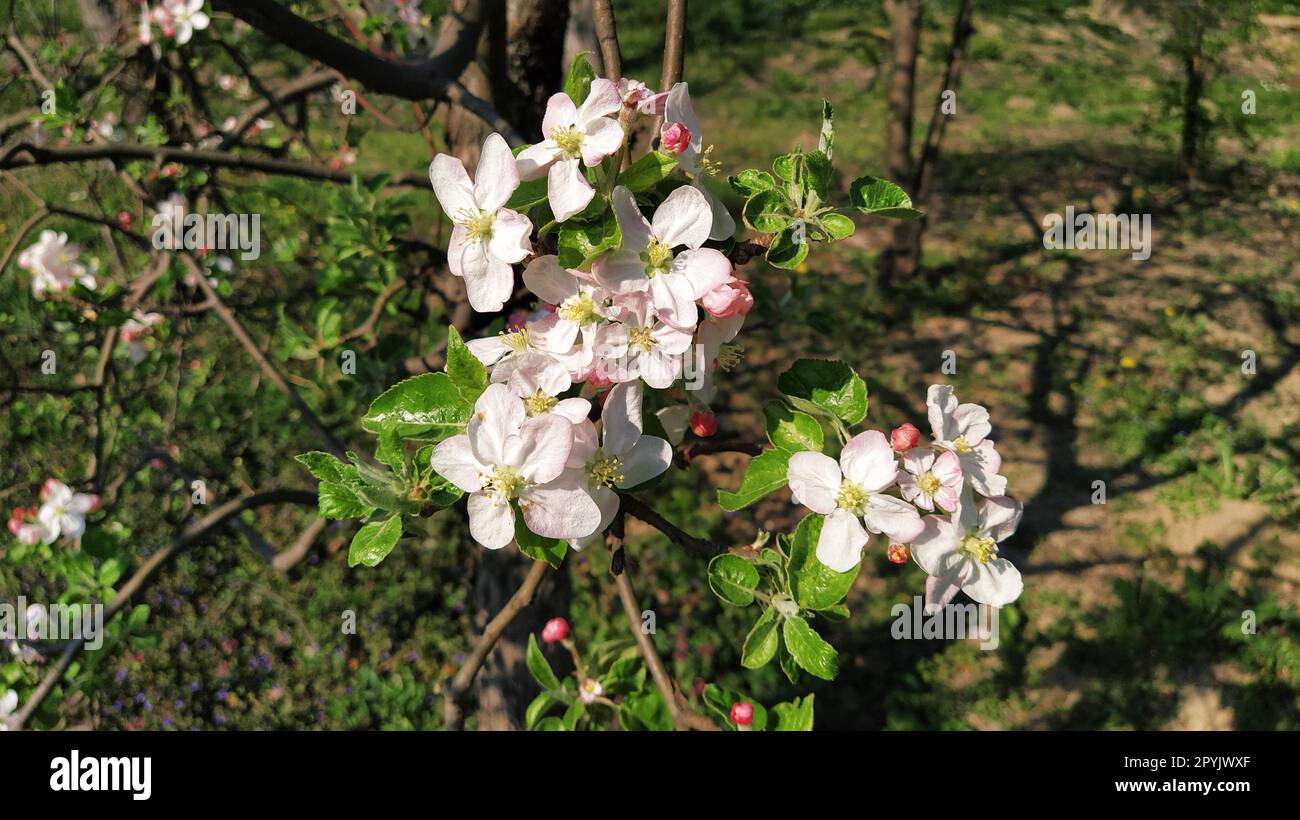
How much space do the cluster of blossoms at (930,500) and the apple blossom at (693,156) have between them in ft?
0.94

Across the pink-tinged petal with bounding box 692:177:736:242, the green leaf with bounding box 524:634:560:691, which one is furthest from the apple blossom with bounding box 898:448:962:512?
the green leaf with bounding box 524:634:560:691

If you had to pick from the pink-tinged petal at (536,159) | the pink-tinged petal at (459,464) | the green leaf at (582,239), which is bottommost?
the pink-tinged petal at (459,464)

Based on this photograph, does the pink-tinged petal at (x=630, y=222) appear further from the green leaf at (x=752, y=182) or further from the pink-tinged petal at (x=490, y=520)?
the pink-tinged petal at (x=490, y=520)

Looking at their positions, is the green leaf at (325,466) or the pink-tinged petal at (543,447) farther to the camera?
the green leaf at (325,466)

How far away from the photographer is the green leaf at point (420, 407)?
3.39 feet

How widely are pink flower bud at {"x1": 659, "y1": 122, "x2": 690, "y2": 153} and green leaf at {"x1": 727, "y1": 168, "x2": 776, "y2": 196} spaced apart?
81mm

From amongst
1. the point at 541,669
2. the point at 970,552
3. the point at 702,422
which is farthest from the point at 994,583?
the point at 541,669

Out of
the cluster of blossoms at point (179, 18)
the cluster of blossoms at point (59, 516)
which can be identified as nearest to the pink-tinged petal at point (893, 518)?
the cluster of blossoms at point (59, 516)

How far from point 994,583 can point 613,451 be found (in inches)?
19.6

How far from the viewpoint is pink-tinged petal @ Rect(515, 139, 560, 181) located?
95 cm

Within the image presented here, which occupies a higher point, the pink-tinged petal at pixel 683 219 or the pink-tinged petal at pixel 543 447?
the pink-tinged petal at pixel 683 219

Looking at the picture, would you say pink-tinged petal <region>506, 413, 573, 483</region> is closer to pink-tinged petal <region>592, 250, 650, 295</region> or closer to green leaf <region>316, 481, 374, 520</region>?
pink-tinged petal <region>592, 250, 650, 295</region>
